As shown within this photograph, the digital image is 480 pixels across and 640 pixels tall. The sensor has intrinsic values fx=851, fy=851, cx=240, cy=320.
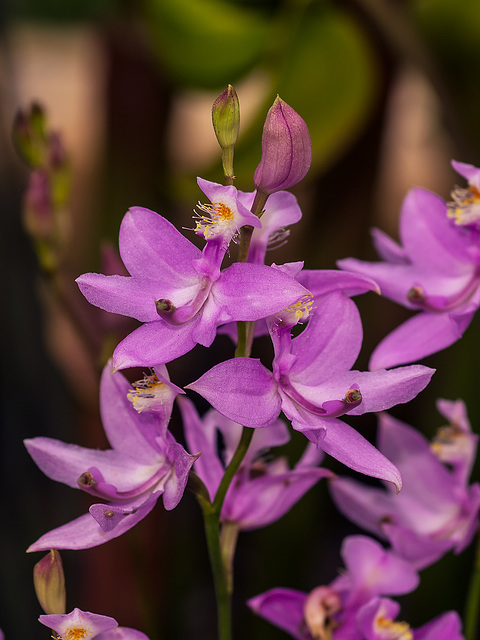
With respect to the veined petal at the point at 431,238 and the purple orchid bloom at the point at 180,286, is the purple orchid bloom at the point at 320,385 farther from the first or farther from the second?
the veined petal at the point at 431,238

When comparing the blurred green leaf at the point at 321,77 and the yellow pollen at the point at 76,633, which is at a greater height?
the blurred green leaf at the point at 321,77

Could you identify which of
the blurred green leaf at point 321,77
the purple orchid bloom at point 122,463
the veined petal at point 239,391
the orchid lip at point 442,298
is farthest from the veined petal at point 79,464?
the blurred green leaf at point 321,77

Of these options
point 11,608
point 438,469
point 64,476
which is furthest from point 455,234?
point 11,608

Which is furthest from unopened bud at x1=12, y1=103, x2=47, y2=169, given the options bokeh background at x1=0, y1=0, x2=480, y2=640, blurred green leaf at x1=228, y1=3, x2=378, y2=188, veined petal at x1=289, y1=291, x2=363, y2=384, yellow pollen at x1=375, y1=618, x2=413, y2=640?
yellow pollen at x1=375, y1=618, x2=413, y2=640

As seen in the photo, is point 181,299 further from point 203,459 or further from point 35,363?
point 35,363

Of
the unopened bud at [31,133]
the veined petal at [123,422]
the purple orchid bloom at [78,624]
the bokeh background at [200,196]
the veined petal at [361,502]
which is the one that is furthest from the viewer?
the bokeh background at [200,196]

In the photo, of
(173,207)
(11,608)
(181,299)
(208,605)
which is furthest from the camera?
(173,207)

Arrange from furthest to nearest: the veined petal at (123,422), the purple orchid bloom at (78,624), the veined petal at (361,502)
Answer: the veined petal at (361,502) < the veined petal at (123,422) < the purple orchid bloom at (78,624)

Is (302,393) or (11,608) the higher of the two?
(302,393)
